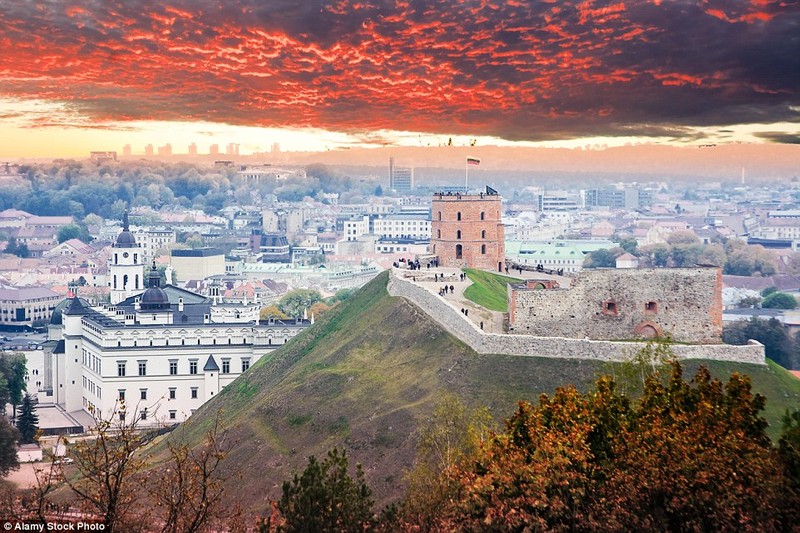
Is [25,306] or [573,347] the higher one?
[573,347]

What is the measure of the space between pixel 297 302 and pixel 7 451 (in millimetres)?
56448

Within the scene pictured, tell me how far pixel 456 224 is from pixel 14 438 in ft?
84.3

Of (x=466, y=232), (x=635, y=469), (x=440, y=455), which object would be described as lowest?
(x=440, y=455)

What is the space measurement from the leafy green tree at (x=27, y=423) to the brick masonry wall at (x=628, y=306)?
100 ft

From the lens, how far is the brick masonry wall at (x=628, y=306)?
39.8 m

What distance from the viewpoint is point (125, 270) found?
83250mm

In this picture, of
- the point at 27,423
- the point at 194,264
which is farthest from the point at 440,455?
the point at 194,264

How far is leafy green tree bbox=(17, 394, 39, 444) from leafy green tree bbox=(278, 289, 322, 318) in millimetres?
36383

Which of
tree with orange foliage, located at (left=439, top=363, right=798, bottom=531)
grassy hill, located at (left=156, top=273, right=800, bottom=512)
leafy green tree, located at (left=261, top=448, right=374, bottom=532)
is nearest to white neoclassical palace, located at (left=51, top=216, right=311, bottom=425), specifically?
grassy hill, located at (left=156, top=273, right=800, bottom=512)

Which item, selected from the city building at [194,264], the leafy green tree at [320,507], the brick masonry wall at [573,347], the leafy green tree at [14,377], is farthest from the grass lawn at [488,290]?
the city building at [194,264]

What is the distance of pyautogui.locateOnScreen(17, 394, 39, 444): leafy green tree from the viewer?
5971cm

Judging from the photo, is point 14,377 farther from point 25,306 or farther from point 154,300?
point 25,306

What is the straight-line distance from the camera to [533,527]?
22.9 metres

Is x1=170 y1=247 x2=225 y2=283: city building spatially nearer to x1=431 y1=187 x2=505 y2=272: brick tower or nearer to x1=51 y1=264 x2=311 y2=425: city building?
x1=51 y1=264 x2=311 y2=425: city building
